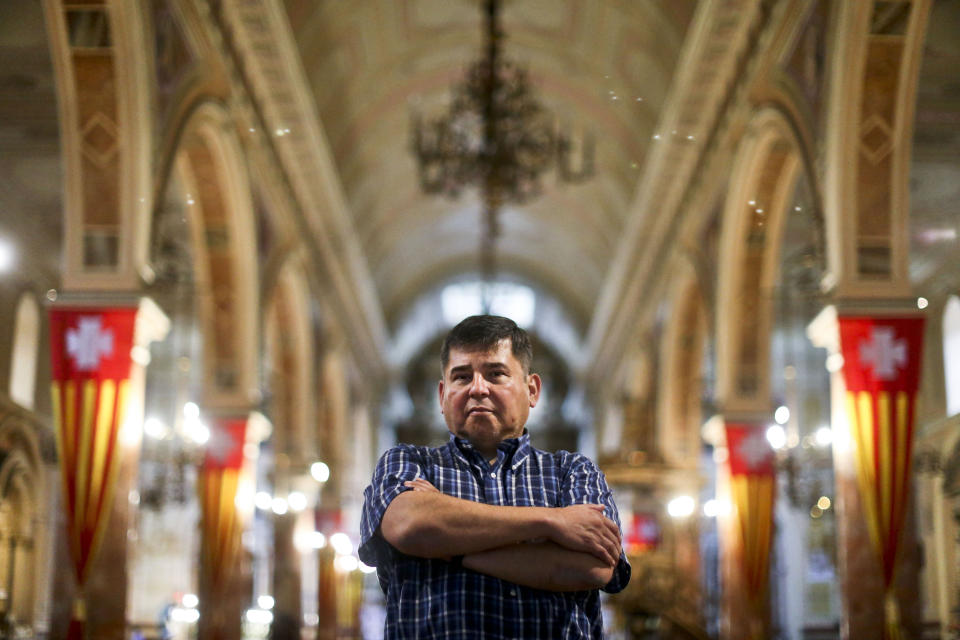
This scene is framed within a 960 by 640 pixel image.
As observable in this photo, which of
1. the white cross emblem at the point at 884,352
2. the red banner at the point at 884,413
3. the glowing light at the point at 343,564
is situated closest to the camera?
the red banner at the point at 884,413

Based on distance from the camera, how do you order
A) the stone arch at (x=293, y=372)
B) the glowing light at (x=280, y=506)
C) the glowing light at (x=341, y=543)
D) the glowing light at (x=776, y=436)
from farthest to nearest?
the glowing light at (x=341, y=543), the glowing light at (x=280, y=506), the stone arch at (x=293, y=372), the glowing light at (x=776, y=436)

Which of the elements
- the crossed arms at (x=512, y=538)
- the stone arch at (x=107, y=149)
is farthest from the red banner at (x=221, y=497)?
the crossed arms at (x=512, y=538)

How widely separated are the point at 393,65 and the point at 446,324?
12222 millimetres

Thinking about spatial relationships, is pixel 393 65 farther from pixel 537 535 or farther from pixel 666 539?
pixel 537 535

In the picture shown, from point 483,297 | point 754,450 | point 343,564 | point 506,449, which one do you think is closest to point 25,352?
point 506,449

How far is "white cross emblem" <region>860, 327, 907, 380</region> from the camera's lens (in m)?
8.00

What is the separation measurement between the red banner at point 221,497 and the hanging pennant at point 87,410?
12.0 feet

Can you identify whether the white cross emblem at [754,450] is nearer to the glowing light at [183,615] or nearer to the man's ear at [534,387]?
the glowing light at [183,615]

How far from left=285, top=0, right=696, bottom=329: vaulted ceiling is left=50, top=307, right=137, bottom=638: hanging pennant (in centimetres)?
537

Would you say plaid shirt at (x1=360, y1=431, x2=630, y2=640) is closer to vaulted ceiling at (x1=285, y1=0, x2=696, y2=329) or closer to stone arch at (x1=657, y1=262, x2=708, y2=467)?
vaulted ceiling at (x1=285, y1=0, x2=696, y2=329)

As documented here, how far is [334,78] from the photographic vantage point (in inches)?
586

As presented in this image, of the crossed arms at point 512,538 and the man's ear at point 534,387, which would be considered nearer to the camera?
the crossed arms at point 512,538

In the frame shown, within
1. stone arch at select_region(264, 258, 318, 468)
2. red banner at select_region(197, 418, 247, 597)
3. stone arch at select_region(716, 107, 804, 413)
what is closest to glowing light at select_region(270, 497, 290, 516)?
stone arch at select_region(264, 258, 318, 468)

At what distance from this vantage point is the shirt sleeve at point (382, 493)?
2.26 meters
